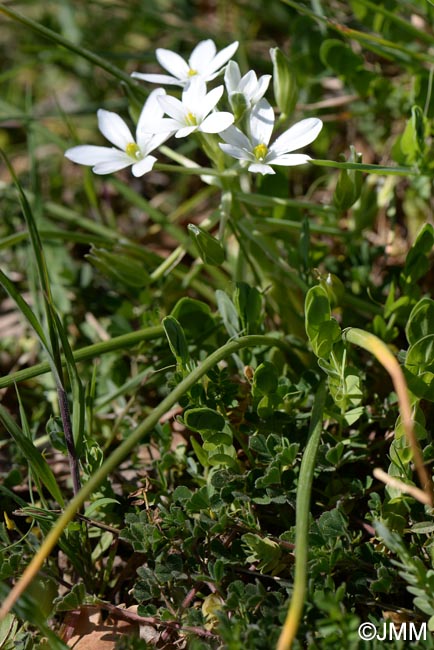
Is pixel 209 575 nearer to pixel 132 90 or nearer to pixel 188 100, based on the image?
pixel 188 100

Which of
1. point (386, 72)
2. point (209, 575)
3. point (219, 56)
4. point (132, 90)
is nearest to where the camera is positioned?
point (209, 575)

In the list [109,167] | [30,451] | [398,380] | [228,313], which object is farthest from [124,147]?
[398,380]

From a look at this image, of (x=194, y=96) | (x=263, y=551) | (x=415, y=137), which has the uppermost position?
(x=194, y=96)

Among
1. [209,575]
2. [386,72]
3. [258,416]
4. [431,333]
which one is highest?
[386,72]

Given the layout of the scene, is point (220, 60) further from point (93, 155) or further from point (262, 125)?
point (93, 155)

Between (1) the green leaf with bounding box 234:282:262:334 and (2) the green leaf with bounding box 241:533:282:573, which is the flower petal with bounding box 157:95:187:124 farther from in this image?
(2) the green leaf with bounding box 241:533:282:573

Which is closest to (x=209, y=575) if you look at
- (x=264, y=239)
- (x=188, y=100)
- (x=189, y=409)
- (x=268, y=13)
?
(x=189, y=409)
